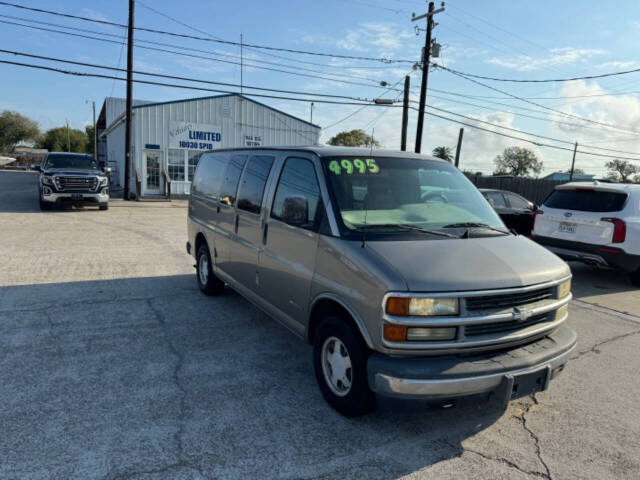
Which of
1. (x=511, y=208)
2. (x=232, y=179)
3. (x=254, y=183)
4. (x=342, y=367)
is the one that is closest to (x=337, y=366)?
(x=342, y=367)

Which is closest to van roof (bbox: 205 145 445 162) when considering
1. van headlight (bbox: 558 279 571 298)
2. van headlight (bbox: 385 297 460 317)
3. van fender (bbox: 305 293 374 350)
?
van fender (bbox: 305 293 374 350)

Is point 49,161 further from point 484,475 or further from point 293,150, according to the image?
point 484,475

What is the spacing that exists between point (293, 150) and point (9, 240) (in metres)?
8.53

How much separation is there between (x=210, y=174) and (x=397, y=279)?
4.00 meters

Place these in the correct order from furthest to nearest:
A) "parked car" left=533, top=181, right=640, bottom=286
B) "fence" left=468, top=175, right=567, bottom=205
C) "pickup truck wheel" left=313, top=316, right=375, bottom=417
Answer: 1. "fence" left=468, top=175, right=567, bottom=205
2. "parked car" left=533, top=181, right=640, bottom=286
3. "pickup truck wheel" left=313, top=316, right=375, bottom=417

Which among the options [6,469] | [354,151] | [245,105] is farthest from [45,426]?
[245,105]

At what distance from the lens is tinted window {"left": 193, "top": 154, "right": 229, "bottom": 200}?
19.0 feet

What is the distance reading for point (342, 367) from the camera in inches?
131

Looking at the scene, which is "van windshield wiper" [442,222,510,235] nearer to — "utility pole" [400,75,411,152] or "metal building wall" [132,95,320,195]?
"metal building wall" [132,95,320,195]

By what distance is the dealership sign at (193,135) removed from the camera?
24.2 metres

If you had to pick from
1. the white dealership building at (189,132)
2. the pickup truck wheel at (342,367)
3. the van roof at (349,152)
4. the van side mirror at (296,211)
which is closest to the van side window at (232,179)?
the van roof at (349,152)

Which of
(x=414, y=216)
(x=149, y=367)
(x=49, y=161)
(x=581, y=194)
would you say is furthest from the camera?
(x=49, y=161)

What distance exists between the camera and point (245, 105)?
25562 millimetres

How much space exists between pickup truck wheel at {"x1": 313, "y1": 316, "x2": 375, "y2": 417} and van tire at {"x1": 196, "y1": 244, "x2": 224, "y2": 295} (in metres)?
2.93
